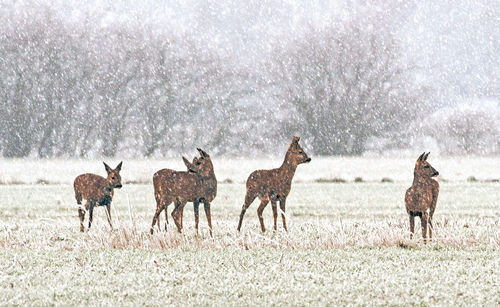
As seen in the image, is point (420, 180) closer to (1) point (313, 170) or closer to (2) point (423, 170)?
(2) point (423, 170)

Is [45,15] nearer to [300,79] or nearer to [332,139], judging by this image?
[300,79]

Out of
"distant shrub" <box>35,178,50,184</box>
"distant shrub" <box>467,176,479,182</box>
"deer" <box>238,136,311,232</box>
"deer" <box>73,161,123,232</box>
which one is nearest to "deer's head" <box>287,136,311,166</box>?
"deer" <box>238,136,311,232</box>

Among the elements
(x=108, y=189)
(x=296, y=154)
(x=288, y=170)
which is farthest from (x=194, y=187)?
(x=108, y=189)

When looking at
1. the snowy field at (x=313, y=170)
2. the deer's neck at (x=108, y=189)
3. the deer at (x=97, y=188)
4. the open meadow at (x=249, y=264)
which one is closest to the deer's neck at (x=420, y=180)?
the open meadow at (x=249, y=264)

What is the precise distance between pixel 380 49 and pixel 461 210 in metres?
25.8

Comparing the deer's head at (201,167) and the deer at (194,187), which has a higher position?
the deer's head at (201,167)

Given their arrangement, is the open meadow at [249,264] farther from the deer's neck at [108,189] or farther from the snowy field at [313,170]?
the snowy field at [313,170]

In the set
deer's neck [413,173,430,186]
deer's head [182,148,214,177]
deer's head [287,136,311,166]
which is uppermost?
deer's head [287,136,311,166]

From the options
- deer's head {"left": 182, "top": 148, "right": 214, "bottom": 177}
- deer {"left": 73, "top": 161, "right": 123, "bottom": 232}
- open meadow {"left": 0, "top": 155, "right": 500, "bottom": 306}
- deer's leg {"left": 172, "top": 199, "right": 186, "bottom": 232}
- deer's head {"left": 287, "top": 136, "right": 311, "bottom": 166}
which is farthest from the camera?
deer {"left": 73, "top": 161, "right": 123, "bottom": 232}

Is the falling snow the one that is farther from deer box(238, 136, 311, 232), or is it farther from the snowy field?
deer box(238, 136, 311, 232)

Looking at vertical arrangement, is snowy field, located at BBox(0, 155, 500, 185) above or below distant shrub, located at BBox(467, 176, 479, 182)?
above

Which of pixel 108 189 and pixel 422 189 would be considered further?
pixel 108 189

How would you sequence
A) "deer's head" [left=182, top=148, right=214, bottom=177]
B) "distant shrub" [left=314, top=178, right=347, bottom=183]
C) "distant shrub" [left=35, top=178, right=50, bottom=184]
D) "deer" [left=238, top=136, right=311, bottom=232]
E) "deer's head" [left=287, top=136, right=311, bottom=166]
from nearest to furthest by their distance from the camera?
"deer's head" [left=182, top=148, right=214, bottom=177] → "deer's head" [left=287, top=136, right=311, bottom=166] → "deer" [left=238, top=136, right=311, bottom=232] → "distant shrub" [left=35, top=178, right=50, bottom=184] → "distant shrub" [left=314, top=178, right=347, bottom=183]

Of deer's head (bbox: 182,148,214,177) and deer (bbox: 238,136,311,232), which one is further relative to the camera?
deer (bbox: 238,136,311,232)
